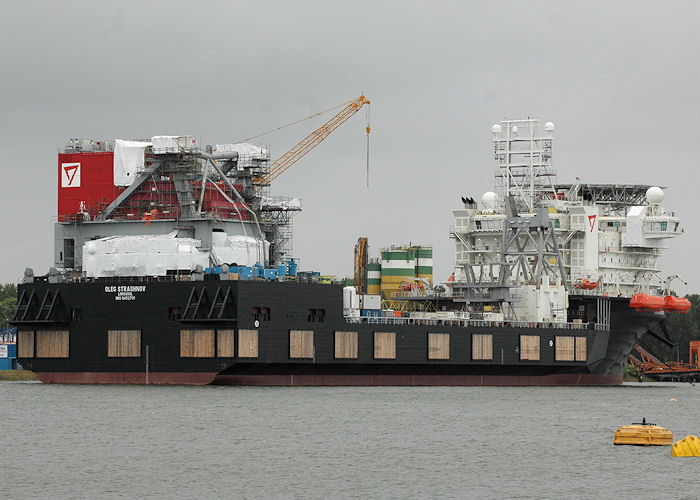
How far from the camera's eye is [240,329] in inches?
3292

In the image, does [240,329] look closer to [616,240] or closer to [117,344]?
[117,344]

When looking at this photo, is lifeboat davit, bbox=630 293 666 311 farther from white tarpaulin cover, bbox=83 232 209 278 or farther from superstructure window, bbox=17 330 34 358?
superstructure window, bbox=17 330 34 358

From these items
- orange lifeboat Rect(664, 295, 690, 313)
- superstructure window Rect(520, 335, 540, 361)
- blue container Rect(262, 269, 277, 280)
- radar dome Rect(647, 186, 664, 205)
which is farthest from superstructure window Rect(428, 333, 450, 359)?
radar dome Rect(647, 186, 664, 205)

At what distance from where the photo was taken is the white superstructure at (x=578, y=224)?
10756 cm

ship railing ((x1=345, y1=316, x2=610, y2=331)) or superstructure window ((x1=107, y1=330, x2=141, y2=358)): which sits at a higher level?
ship railing ((x1=345, y1=316, x2=610, y2=331))

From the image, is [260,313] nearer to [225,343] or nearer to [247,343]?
[247,343]

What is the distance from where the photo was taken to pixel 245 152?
9862cm

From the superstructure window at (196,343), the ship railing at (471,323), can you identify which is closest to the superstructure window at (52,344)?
the superstructure window at (196,343)

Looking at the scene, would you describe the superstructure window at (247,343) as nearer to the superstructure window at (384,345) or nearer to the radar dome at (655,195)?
the superstructure window at (384,345)

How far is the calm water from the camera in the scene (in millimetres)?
45594

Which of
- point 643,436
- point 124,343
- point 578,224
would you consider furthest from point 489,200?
point 643,436

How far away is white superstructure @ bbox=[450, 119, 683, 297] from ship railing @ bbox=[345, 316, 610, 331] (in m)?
2.50

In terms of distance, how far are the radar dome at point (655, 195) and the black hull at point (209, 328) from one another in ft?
76.7

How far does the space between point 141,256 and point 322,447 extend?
1466 inches
